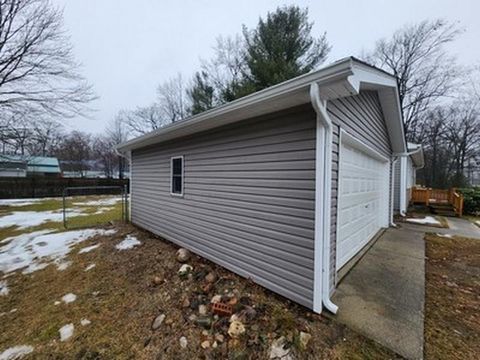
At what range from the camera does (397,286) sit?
319 cm

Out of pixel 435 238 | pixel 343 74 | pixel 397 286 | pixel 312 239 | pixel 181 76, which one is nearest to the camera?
pixel 343 74

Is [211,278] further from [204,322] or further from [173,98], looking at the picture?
[173,98]

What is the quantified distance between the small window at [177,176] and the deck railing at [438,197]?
11737mm

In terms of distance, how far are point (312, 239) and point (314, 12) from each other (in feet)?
42.2

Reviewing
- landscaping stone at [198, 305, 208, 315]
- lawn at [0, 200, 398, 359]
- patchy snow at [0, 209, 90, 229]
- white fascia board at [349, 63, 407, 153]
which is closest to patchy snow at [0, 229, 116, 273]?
lawn at [0, 200, 398, 359]

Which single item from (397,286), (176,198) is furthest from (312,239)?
(176,198)

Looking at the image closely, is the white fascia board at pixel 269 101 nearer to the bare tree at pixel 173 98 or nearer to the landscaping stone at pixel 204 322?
the landscaping stone at pixel 204 322

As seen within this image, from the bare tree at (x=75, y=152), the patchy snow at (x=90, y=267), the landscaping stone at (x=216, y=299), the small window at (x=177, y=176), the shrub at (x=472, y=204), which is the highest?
the bare tree at (x=75, y=152)

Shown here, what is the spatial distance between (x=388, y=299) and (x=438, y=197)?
11.6 m

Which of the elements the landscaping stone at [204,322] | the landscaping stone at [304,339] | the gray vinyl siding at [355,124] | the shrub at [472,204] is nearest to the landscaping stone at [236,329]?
the landscaping stone at [204,322]

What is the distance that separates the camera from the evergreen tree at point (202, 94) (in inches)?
593

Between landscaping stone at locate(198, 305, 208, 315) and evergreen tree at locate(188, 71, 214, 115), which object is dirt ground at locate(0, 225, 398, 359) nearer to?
landscaping stone at locate(198, 305, 208, 315)

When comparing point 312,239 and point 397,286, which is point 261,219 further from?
point 397,286

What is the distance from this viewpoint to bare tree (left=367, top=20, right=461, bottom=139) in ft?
42.4
